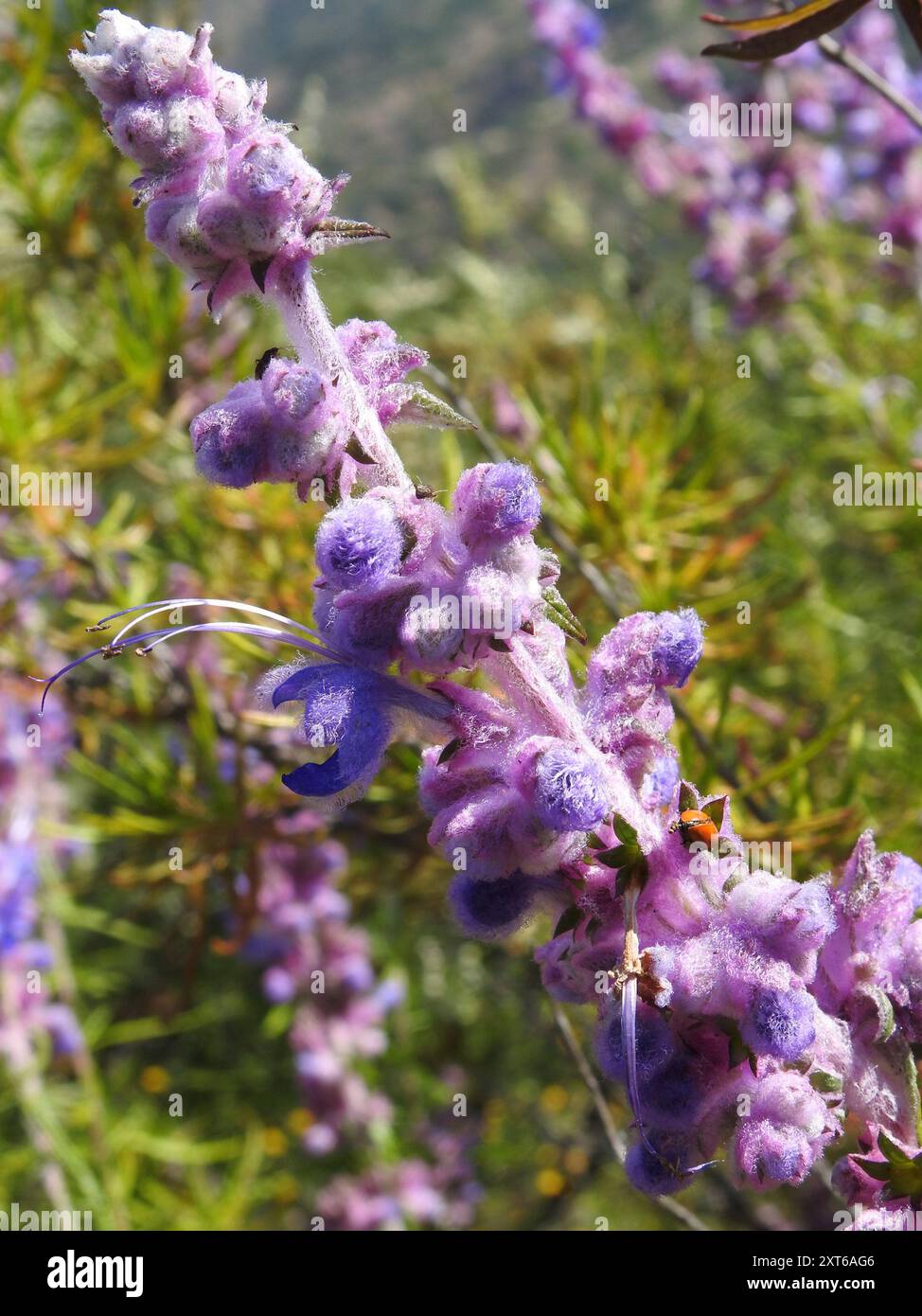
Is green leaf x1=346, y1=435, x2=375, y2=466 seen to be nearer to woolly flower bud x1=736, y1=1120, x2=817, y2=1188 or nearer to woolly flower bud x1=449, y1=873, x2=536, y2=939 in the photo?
woolly flower bud x1=449, y1=873, x2=536, y2=939

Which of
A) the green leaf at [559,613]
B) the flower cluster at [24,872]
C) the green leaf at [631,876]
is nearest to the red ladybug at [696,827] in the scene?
the green leaf at [631,876]

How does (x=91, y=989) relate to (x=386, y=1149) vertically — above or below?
above

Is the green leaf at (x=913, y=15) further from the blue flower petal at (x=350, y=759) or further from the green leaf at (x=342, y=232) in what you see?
the blue flower petal at (x=350, y=759)

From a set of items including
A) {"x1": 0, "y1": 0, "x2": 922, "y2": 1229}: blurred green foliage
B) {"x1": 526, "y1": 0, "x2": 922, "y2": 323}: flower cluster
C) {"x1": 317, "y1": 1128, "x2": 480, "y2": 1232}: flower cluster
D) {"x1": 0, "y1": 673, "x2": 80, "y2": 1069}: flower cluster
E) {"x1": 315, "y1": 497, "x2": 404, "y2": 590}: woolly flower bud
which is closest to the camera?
{"x1": 315, "y1": 497, "x2": 404, "y2": 590}: woolly flower bud

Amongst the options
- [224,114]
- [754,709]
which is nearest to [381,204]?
[754,709]

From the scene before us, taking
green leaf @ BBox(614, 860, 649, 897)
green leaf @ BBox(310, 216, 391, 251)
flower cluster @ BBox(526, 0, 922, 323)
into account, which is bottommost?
green leaf @ BBox(614, 860, 649, 897)

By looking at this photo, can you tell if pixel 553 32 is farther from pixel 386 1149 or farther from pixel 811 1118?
pixel 811 1118

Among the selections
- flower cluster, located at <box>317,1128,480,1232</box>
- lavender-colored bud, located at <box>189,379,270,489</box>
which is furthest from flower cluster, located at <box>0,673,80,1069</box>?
lavender-colored bud, located at <box>189,379,270,489</box>
